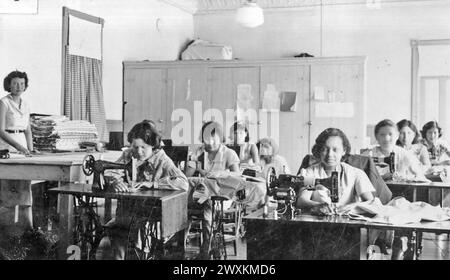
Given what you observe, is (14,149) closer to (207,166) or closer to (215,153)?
(207,166)

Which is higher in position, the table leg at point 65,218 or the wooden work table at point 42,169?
the wooden work table at point 42,169

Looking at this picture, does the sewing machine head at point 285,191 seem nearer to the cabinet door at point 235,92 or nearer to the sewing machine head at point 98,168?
the sewing machine head at point 98,168

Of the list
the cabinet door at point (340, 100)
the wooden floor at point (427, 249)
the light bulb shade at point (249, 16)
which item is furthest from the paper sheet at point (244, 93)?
the wooden floor at point (427, 249)

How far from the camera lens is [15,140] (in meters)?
4.22

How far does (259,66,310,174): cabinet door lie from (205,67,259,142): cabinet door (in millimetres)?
138

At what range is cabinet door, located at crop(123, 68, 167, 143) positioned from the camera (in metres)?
7.28

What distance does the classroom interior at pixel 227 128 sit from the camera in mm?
2802

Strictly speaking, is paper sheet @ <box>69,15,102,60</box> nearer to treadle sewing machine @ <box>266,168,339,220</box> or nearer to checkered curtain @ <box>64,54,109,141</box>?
checkered curtain @ <box>64,54,109,141</box>

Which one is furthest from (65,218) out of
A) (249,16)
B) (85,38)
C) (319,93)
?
(319,93)

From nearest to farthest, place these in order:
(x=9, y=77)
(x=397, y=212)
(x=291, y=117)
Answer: (x=397, y=212) → (x=9, y=77) → (x=291, y=117)

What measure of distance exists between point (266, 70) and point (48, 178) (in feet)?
14.1

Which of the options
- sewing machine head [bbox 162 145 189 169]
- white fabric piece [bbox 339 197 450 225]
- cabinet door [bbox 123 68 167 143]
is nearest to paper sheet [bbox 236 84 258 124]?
cabinet door [bbox 123 68 167 143]

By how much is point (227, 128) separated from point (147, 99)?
117 centimetres

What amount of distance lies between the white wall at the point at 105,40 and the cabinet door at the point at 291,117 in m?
1.41
